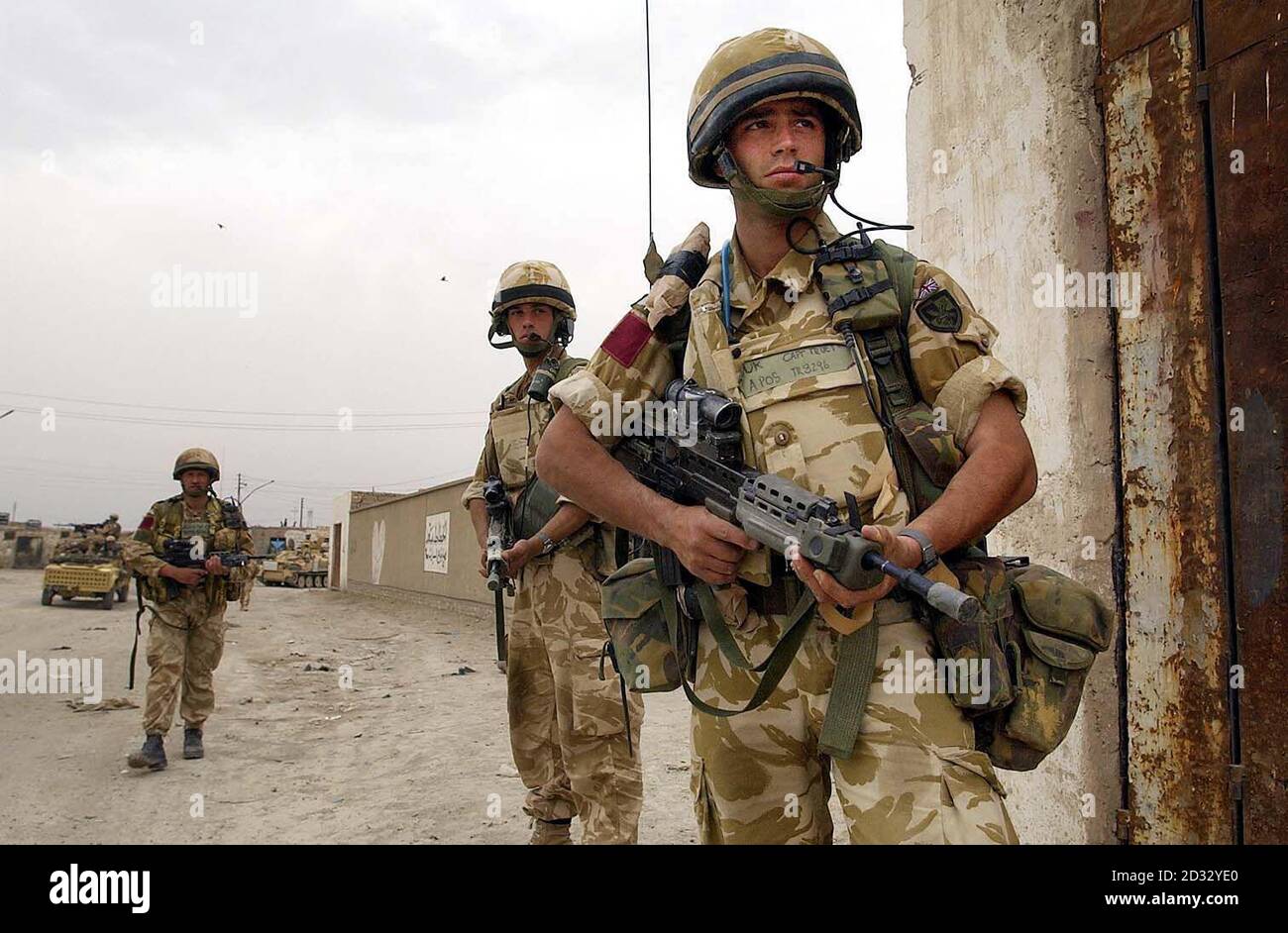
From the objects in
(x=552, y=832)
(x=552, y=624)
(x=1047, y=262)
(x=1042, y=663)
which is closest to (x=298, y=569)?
(x=552, y=832)

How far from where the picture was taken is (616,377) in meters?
2.01

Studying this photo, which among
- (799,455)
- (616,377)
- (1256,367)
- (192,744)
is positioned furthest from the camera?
(192,744)

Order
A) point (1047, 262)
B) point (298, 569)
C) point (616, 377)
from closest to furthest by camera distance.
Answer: point (616, 377) → point (1047, 262) → point (298, 569)

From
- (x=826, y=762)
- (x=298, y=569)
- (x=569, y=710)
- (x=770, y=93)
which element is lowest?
(x=298, y=569)

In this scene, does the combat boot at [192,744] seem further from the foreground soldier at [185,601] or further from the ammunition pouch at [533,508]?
the ammunition pouch at [533,508]

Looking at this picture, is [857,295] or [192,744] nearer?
[857,295]

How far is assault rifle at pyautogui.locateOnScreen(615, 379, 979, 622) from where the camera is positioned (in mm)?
1473

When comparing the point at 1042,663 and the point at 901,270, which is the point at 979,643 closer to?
the point at 1042,663

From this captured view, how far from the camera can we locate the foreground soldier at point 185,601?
5.39 meters

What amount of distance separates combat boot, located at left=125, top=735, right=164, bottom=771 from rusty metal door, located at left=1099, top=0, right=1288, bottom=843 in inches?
190

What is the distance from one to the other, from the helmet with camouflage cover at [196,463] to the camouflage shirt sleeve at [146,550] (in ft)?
0.93

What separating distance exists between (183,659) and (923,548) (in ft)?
17.5

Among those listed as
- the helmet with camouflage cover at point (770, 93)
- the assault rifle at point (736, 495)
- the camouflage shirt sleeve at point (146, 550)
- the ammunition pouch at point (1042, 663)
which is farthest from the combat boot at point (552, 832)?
the camouflage shirt sleeve at point (146, 550)

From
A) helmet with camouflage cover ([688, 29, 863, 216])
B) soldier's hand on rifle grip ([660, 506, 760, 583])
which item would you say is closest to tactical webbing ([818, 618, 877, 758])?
soldier's hand on rifle grip ([660, 506, 760, 583])
